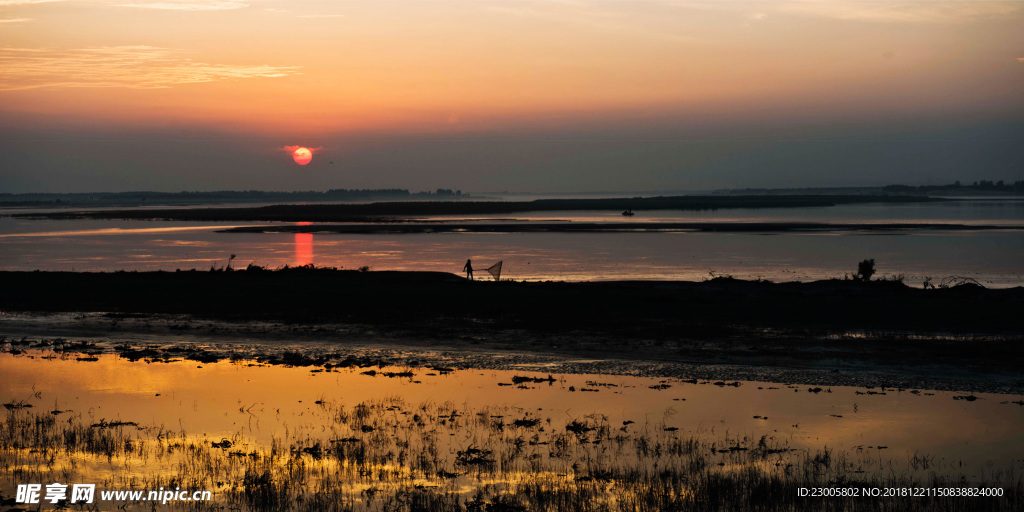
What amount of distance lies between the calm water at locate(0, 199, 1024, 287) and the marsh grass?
32.1m

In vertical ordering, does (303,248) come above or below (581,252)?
above

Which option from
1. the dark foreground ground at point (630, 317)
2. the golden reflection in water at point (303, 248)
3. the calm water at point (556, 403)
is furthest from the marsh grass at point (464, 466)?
the golden reflection in water at point (303, 248)

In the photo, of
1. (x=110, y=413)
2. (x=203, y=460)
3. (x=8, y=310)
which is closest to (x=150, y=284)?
(x=8, y=310)

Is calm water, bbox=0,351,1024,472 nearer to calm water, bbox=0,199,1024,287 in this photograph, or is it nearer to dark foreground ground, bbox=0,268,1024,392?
dark foreground ground, bbox=0,268,1024,392

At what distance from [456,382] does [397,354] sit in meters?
4.11

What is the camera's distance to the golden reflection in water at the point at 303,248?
60.5m

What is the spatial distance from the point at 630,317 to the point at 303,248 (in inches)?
2049

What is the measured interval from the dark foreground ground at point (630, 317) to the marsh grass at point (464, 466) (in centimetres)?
627

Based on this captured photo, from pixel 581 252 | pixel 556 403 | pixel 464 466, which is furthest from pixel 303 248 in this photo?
pixel 464 466

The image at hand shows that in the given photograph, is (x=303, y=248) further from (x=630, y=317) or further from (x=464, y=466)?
(x=464, y=466)

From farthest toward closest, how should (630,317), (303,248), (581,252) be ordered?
(303,248) → (581,252) → (630,317)

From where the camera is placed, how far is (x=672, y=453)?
13.1 m

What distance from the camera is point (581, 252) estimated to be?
221 feet

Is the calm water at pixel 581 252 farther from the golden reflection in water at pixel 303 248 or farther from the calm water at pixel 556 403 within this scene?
the calm water at pixel 556 403
